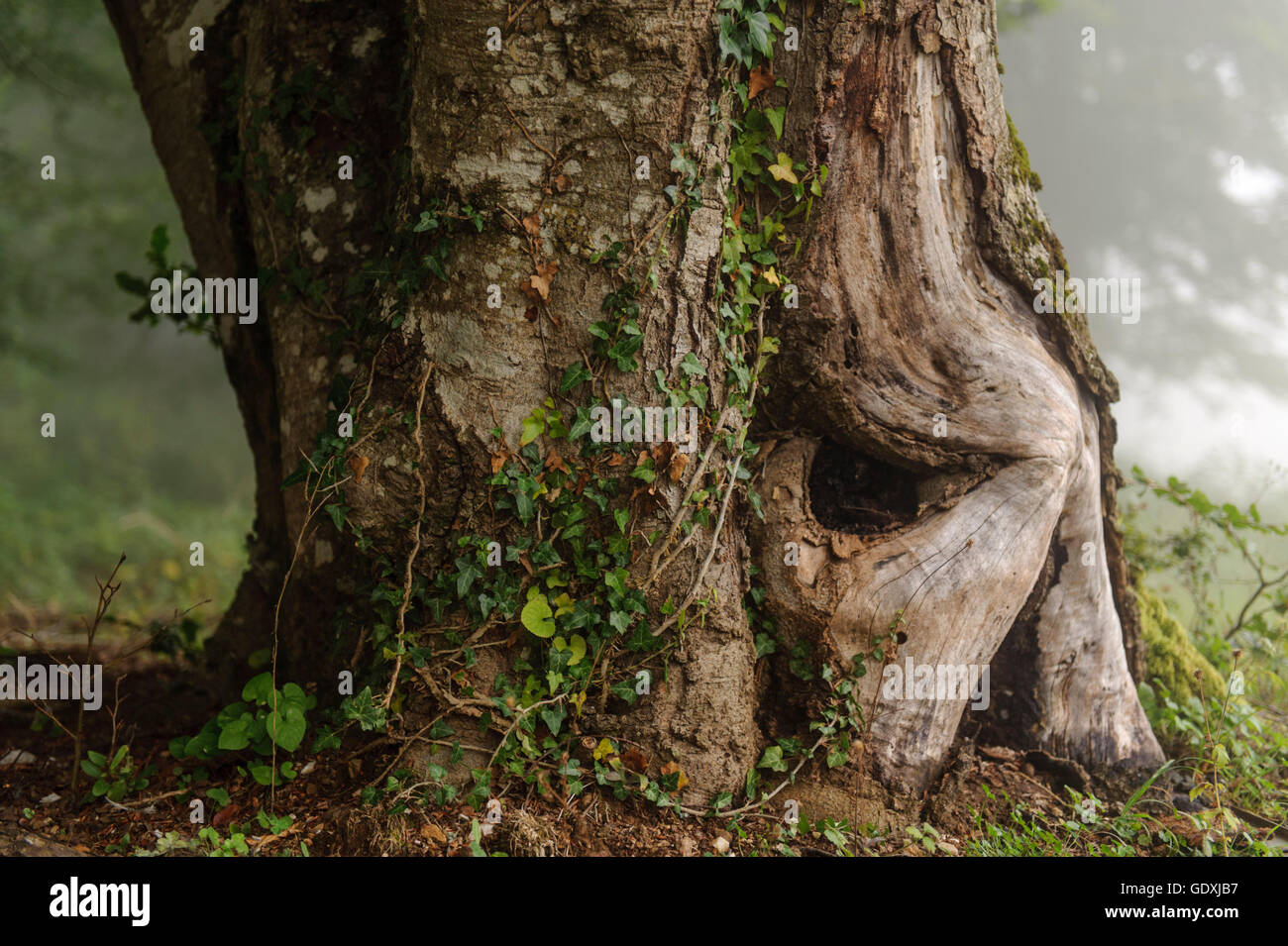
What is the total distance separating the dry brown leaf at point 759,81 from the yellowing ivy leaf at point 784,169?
0.22 m

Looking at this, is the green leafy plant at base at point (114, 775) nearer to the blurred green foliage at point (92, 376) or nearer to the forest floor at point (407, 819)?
the forest floor at point (407, 819)

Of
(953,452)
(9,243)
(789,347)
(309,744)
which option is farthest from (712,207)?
(9,243)

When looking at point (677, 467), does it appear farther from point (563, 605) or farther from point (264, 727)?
point (264, 727)

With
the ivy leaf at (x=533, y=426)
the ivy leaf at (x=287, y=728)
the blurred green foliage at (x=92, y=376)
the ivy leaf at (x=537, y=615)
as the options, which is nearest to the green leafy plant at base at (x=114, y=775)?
the ivy leaf at (x=287, y=728)

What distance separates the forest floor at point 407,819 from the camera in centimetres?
227

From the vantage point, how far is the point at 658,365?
8.25 feet

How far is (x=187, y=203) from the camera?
3414 mm

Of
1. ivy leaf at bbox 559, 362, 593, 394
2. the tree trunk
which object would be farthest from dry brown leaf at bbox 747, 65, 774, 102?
ivy leaf at bbox 559, 362, 593, 394

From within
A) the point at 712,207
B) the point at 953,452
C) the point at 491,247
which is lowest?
the point at 953,452

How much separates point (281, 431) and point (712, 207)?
177 cm

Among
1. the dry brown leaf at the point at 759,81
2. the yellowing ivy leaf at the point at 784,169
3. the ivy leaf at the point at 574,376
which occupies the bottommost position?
the ivy leaf at the point at 574,376

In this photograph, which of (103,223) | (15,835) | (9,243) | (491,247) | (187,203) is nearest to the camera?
(15,835)
